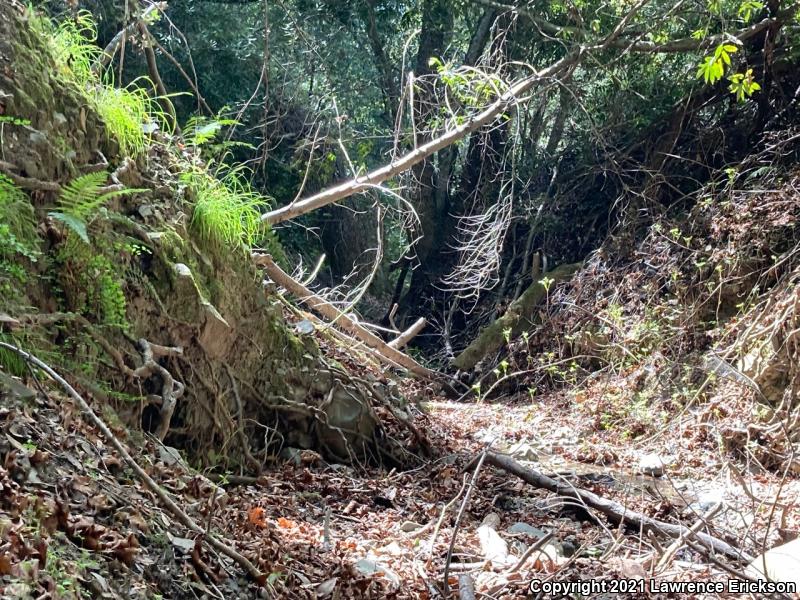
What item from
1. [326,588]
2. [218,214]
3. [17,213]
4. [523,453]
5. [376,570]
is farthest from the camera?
[523,453]

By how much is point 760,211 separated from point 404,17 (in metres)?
5.73

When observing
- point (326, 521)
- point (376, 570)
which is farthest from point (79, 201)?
point (376, 570)

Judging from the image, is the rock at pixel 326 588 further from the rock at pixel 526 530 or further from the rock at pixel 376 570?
the rock at pixel 526 530

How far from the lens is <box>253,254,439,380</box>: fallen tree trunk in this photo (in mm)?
5385

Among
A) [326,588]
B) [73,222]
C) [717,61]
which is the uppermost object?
[717,61]

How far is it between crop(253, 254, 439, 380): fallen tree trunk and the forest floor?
118 centimetres

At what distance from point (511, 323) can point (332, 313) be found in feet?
11.7

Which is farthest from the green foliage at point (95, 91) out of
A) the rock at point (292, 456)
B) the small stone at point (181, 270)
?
the rock at point (292, 456)

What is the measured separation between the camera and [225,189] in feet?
14.1

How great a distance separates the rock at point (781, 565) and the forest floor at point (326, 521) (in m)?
0.14

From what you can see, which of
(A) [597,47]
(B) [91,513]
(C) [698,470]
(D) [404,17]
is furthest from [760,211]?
(B) [91,513]

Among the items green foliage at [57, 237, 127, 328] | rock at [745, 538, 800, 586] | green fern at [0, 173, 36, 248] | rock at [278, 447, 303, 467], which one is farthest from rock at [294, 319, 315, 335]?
rock at [745, 538, 800, 586]

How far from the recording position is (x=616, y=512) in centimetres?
367

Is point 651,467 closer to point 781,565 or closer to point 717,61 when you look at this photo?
point 781,565
